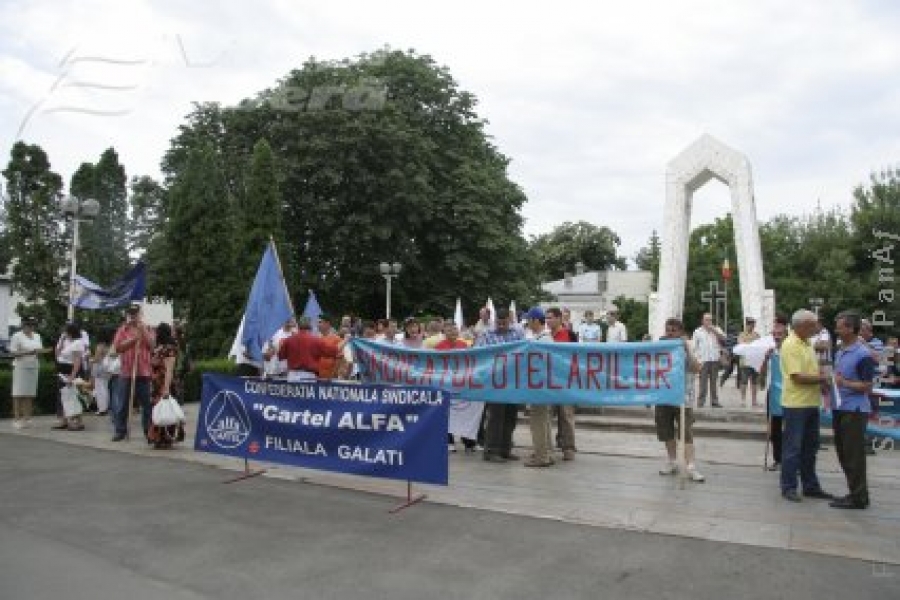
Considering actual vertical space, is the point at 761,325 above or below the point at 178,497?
above

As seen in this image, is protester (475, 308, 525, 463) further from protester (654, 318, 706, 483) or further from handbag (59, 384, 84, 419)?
handbag (59, 384, 84, 419)

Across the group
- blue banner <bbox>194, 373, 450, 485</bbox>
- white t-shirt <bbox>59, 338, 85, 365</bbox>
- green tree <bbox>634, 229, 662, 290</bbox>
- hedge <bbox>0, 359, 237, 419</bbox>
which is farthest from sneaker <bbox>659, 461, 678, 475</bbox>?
green tree <bbox>634, 229, 662, 290</bbox>

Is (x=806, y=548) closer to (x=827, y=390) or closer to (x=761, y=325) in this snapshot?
(x=827, y=390)

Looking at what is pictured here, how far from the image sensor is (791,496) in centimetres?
762

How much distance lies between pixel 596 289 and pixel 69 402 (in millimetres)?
73255

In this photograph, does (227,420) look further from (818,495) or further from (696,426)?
(696,426)

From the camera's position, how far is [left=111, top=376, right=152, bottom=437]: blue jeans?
37.8ft

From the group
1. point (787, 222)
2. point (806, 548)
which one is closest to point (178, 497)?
point (806, 548)

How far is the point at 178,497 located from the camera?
786 cm

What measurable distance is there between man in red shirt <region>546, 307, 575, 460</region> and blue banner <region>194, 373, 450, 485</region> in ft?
10.7

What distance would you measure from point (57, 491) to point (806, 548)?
7375mm

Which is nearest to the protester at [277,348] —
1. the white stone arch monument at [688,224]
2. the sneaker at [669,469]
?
the sneaker at [669,469]

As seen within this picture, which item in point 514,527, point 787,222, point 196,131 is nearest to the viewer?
point 514,527

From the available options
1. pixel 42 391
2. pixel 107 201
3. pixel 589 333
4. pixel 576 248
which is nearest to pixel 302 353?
pixel 589 333
